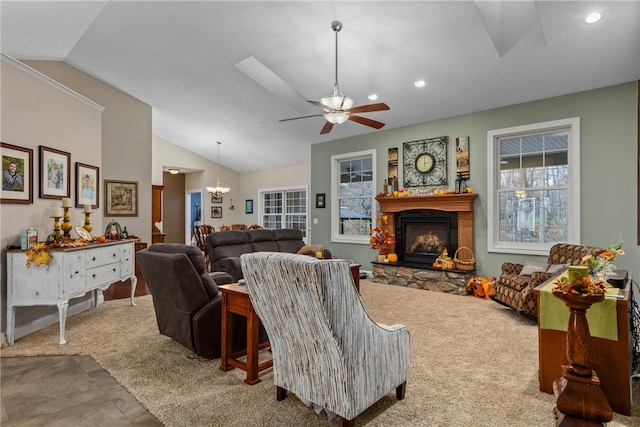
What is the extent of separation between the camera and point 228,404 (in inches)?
88.7

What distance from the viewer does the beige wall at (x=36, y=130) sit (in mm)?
3389

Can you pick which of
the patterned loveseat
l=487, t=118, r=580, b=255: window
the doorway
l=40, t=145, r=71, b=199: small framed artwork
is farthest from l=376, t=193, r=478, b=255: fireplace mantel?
the doorway

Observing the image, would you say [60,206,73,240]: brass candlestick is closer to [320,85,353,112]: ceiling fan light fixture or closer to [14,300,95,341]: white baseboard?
[14,300,95,341]: white baseboard

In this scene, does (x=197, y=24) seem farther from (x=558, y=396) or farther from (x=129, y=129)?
(x=558, y=396)

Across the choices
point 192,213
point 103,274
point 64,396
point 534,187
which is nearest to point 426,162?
point 534,187

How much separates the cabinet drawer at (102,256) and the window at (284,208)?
590 cm

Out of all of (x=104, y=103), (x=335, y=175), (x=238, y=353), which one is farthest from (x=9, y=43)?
(x=335, y=175)

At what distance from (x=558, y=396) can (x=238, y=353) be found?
222 cm

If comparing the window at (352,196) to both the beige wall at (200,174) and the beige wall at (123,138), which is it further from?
the beige wall at (200,174)

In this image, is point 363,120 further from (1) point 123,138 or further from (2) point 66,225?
(1) point 123,138

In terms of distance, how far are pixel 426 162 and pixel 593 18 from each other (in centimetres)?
308

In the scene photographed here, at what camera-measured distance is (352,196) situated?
297 inches

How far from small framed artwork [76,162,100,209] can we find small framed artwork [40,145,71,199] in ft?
0.62

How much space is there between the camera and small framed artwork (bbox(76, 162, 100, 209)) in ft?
14.6
